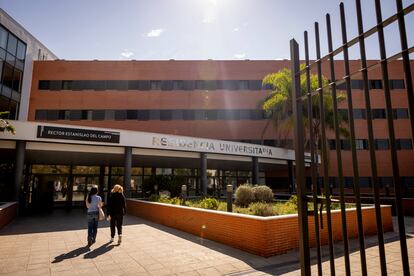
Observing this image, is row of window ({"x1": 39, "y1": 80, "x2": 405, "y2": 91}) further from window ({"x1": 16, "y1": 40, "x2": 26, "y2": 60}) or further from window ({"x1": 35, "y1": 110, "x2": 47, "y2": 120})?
window ({"x1": 16, "y1": 40, "x2": 26, "y2": 60})

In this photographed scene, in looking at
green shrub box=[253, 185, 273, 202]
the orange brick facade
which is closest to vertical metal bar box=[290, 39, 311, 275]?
green shrub box=[253, 185, 273, 202]

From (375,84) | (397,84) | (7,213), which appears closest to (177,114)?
(7,213)

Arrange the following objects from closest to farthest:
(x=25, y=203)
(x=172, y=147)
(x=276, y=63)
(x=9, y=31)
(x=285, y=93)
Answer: (x=172, y=147) < (x=25, y=203) < (x=9, y=31) < (x=285, y=93) < (x=276, y=63)

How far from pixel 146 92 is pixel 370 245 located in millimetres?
26722

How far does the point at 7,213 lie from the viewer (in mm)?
12219

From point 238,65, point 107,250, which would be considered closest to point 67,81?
point 238,65

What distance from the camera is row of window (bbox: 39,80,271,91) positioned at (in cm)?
3120

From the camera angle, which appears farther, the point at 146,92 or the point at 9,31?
the point at 146,92

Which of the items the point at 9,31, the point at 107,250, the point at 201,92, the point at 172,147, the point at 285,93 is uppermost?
the point at 9,31

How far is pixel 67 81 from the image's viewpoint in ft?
103

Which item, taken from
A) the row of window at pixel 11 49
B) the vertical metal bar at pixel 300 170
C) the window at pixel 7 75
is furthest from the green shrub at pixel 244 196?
the window at pixel 7 75

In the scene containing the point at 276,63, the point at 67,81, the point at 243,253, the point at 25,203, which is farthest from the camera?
the point at 276,63

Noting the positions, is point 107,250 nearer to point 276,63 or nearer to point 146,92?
point 146,92

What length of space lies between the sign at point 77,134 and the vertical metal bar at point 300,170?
1436cm
